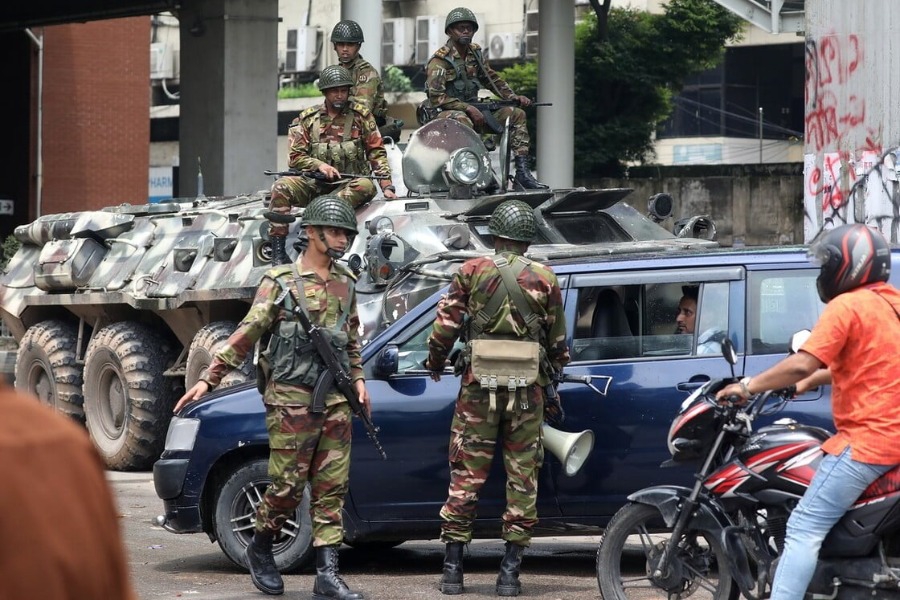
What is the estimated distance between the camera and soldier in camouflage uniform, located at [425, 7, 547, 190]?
43.0 feet

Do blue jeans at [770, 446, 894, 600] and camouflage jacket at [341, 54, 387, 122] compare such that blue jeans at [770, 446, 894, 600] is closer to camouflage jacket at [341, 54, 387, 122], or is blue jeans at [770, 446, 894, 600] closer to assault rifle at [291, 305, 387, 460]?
assault rifle at [291, 305, 387, 460]

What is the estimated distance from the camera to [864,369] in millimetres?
5406

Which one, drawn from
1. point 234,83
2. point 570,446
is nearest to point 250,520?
point 570,446

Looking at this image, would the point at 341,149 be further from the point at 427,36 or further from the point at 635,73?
the point at 427,36

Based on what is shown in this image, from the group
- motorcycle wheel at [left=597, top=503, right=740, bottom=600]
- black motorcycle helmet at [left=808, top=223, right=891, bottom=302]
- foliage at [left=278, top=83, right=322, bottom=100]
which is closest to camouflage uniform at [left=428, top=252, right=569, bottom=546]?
motorcycle wheel at [left=597, top=503, right=740, bottom=600]

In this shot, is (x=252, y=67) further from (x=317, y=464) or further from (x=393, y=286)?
(x=317, y=464)

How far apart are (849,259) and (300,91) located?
134 ft

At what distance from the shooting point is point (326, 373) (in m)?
7.08

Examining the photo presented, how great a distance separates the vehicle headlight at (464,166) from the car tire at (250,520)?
4650mm

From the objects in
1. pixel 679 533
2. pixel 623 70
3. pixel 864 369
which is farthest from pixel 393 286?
pixel 623 70

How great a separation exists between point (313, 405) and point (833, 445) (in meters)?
2.44

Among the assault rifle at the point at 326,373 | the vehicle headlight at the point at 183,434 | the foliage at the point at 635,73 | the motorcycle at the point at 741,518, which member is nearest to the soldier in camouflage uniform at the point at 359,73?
the vehicle headlight at the point at 183,434

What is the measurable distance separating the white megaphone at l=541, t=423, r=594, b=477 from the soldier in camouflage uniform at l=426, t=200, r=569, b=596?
0.31ft

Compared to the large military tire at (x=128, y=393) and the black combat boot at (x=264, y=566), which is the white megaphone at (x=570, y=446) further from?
the large military tire at (x=128, y=393)
